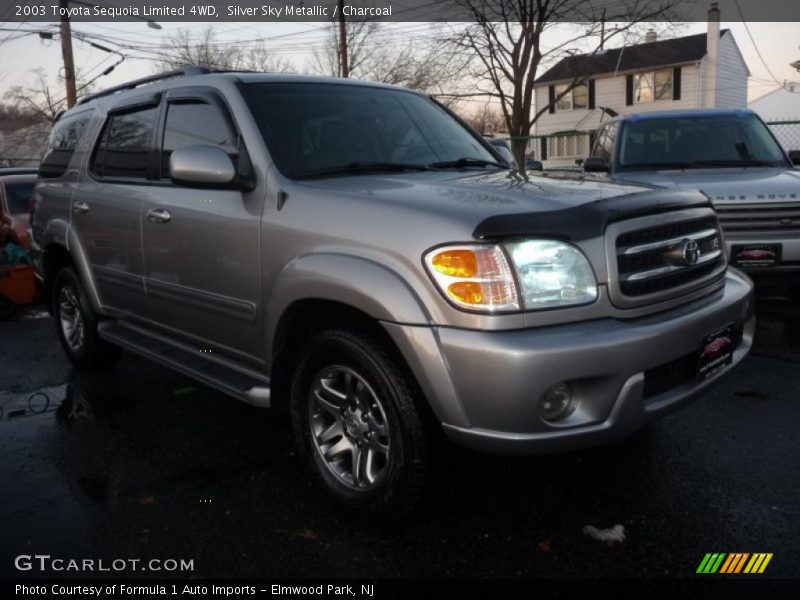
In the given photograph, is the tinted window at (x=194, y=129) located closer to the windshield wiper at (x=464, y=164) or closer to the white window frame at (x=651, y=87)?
the windshield wiper at (x=464, y=164)

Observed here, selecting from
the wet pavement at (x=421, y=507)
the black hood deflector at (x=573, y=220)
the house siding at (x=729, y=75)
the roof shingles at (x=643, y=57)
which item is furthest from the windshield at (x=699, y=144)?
the house siding at (x=729, y=75)

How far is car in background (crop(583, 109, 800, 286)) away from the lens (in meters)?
5.82

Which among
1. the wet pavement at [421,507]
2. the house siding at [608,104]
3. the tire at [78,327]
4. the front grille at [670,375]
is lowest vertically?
the wet pavement at [421,507]

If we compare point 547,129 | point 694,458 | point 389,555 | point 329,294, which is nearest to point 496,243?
point 329,294

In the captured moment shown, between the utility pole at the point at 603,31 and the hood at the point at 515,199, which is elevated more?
the utility pole at the point at 603,31

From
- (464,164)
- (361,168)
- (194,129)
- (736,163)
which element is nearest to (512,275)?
(361,168)

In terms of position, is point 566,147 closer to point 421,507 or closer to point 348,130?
point 348,130

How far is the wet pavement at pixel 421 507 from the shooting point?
270 centimetres

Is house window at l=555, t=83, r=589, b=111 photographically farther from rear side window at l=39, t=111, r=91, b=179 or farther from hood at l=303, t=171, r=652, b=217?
hood at l=303, t=171, r=652, b=217

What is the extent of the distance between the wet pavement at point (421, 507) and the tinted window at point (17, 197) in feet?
20.9

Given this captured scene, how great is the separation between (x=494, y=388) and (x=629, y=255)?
0.77 meters

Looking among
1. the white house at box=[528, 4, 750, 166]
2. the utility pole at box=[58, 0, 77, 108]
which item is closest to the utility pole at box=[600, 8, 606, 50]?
the white house at box=[528, 4, 750, 166]

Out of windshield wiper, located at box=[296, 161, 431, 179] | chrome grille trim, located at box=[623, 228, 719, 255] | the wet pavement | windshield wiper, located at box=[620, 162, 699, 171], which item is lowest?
the wet pavement

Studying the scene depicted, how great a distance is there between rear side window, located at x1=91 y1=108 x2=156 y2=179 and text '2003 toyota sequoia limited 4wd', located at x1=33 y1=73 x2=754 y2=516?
0.08 ft
